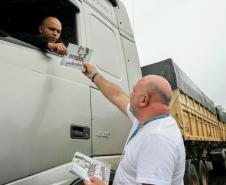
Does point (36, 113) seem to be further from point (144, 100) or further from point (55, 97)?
point (144, 100)

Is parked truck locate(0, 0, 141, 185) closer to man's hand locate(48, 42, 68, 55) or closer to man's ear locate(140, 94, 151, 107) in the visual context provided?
man's hand locate(48, 42, 68, 55)

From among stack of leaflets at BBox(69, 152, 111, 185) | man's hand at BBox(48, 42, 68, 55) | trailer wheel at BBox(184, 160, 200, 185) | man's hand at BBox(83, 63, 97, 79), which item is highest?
man's hand at BBox(48, 42, 68, 55)

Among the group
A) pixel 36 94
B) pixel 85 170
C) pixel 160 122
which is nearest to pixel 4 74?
pixel 36 94

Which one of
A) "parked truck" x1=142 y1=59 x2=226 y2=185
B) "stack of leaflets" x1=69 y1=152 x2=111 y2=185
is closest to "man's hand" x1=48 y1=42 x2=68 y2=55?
"stack of leaflets" x1=69 y1=152 x2=111 y2=185

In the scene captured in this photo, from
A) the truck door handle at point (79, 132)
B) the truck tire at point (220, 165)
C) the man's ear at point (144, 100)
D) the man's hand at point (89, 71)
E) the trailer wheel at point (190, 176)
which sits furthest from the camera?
the truck tire at point (220, 165)

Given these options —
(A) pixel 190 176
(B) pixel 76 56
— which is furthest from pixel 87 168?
(A) pixel 190 176

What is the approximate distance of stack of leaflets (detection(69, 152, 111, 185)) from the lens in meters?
2.08

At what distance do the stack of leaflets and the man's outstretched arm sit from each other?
761mm

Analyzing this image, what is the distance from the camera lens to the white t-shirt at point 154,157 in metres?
1.99

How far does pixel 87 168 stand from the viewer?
2172mm

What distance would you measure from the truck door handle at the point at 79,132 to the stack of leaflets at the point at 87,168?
1.03 feet

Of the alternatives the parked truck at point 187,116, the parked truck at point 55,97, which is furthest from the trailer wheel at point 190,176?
the parked truck at point 55,97

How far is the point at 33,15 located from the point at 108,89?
0.96 metres

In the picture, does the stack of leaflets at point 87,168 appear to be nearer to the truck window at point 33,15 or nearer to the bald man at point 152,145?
the bald man at point 152,145
